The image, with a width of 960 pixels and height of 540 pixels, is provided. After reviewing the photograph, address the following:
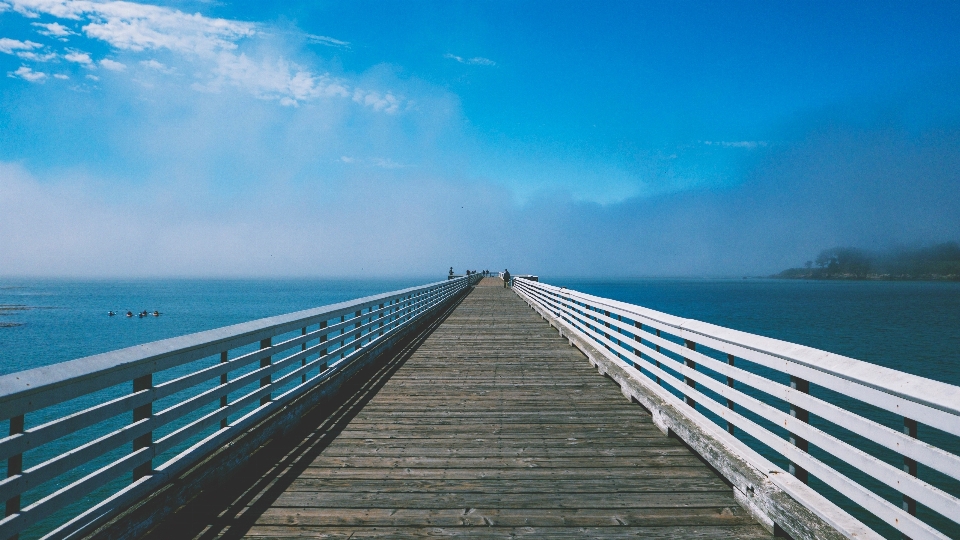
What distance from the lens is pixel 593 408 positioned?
7.04 meters

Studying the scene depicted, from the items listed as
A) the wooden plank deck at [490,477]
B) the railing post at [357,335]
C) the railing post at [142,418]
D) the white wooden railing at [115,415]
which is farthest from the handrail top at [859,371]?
the railing post at [357,335]

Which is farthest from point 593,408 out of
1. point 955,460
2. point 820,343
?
point 820,343

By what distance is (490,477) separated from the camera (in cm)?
468

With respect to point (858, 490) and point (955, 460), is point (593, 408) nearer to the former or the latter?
point (858, 490)

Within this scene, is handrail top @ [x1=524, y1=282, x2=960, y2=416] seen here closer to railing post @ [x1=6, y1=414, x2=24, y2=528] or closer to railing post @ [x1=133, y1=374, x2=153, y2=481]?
railing post @ [x1=6, y1=414, x2=24, y2=528]

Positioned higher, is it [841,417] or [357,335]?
[841,417]

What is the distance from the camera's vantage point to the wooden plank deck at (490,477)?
382cm

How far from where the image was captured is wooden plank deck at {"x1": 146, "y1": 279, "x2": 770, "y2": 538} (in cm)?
382

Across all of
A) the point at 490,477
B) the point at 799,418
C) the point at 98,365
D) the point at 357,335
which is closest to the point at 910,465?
the point at 799,418

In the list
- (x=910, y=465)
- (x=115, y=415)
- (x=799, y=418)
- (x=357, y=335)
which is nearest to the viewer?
(x=910, y=465)

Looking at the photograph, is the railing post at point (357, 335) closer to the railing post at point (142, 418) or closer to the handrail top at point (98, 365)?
the handrail top at point (98, 365)

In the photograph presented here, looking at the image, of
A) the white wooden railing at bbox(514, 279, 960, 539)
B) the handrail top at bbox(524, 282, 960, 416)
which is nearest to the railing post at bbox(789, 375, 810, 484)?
the white wooden railing at bbox(514, 279, 960, 539)

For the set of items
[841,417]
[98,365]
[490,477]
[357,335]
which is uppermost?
[98,365]

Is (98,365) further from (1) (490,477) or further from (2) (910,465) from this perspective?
(2) (910,465)
